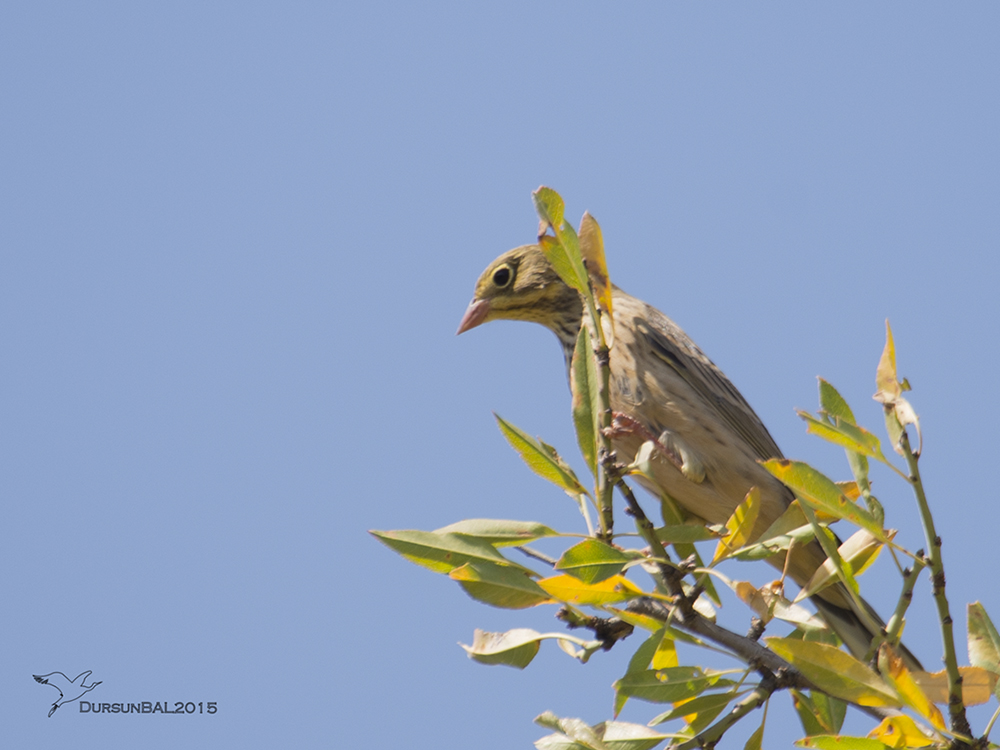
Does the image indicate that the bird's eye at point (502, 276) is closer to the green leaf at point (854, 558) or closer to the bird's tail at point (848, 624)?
the bird's tail at point (848, 624)

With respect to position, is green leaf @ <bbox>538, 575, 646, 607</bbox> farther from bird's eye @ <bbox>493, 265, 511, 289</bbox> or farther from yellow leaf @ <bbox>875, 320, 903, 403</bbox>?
bird's eye @ <bbox>493, 265, 511, 289</bbox>

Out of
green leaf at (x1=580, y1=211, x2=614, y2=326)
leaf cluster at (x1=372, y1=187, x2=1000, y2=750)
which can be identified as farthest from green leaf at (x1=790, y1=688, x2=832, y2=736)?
green leaf at (x1=580, y1=211, x2=614, y2=326)

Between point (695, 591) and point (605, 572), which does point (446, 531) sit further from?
point (695, 591)

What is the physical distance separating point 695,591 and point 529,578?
0.47m

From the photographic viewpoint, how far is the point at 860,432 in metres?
2.68

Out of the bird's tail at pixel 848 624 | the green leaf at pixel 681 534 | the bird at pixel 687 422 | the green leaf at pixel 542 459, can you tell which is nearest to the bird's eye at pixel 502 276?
the bird at pixel 687 422

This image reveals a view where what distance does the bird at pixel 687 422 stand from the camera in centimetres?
515

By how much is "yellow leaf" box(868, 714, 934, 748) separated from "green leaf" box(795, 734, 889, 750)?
2 centimetres

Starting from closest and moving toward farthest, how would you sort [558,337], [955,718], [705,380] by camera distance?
[955,718]
[705,380]
[558,337]

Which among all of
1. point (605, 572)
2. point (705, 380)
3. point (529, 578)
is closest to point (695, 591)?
point (605, 572)

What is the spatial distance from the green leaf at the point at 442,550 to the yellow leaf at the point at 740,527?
2.29 ft

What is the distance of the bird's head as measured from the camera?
250 inches

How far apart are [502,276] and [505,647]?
3630 mm

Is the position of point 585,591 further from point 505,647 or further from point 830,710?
point 830,710
